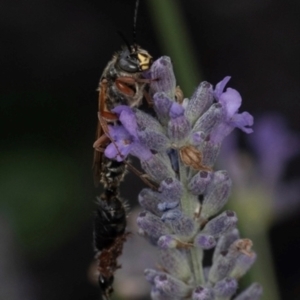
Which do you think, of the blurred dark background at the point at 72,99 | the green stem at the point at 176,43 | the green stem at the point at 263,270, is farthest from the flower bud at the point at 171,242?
the blurred dark background at the point at 72,99

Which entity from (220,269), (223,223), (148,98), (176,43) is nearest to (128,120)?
(148,98)

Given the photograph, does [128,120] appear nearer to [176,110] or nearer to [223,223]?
[176,110]

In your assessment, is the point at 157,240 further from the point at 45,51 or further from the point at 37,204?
the point at 45,51

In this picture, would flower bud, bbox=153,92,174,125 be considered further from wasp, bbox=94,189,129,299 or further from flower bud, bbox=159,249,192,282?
wasp, bbox=94,189,129,299

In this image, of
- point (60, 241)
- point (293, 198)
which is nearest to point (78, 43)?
point (60, 241)

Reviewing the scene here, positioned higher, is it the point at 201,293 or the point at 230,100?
the point at 230,100
